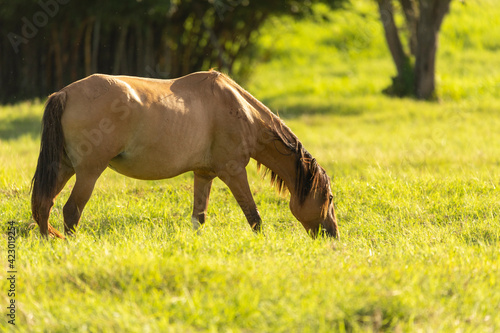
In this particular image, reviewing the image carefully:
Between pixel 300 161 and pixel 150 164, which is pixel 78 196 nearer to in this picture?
pixel 150 164

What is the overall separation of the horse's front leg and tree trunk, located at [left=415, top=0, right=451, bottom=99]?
476 inches

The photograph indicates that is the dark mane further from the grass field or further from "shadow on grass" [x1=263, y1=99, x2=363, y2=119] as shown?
"shadow on grass" [x1=263, y1=99, x2=363, y2=119]

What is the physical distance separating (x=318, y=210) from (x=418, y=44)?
12275 millimetres

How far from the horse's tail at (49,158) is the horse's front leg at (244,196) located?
154 centimetres

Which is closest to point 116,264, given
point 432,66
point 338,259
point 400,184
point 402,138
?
point 338,259

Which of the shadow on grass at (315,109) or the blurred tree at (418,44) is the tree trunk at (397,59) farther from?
the shadow on grass at (315,109)

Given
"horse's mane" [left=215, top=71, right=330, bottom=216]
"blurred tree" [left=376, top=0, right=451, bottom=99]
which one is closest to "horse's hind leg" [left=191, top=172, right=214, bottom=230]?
"horse's mane" [left=215, top=71, right=330, bottom=216]

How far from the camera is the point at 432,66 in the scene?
17.3m

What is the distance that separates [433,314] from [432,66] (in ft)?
47.5

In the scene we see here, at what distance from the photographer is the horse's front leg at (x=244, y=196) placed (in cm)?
600

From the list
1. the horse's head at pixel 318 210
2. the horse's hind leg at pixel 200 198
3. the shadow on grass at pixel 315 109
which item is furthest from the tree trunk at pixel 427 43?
the horse's hind leg at pixel 200 198

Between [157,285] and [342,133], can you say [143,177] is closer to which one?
[157,285]

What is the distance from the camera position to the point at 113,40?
1733 centimetres

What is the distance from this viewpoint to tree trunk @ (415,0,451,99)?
16422 millimetres
